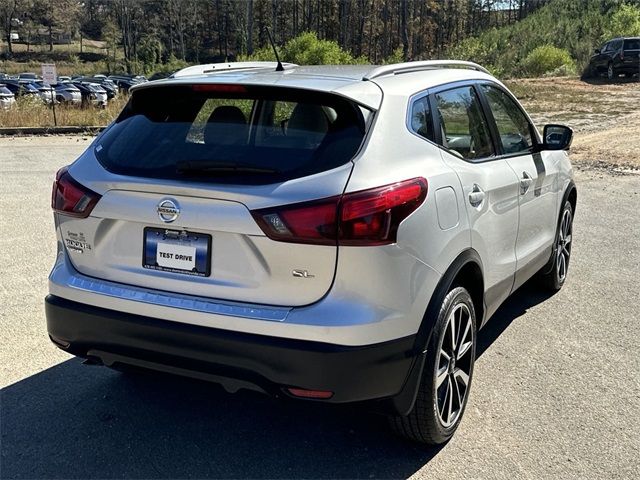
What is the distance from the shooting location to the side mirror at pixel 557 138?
483 cm

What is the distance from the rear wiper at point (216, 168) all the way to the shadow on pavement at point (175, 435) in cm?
95

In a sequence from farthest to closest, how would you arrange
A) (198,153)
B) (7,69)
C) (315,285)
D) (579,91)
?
(7,69) < (579,91) < (198,153) < (315,285)

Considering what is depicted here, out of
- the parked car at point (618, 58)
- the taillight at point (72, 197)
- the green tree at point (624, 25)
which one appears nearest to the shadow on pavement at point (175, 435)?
the taillight at point (72, 197)

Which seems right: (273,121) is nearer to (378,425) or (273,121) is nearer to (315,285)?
(315,285)

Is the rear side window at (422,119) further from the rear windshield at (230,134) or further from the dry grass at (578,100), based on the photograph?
the dry grass at (578,100)

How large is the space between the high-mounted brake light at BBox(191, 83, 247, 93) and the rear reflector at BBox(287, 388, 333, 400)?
136 cm

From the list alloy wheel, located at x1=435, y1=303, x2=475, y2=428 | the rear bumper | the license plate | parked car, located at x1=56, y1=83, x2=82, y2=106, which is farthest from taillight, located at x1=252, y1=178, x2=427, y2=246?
parked car, located at x1=56, y1=83, x2=82, y2=106

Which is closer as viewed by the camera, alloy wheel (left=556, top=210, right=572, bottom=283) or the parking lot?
the parking lot

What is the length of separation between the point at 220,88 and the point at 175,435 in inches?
68.5

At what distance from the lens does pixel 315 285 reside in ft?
8.70

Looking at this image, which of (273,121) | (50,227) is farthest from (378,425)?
(50,227)

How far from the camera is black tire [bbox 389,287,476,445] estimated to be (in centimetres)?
300

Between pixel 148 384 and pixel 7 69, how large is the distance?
9950cm

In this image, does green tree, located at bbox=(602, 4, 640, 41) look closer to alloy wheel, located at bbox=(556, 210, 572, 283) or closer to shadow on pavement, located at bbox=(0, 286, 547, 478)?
alloy wheel, located at bbox=(556, 210, 572, 283)
